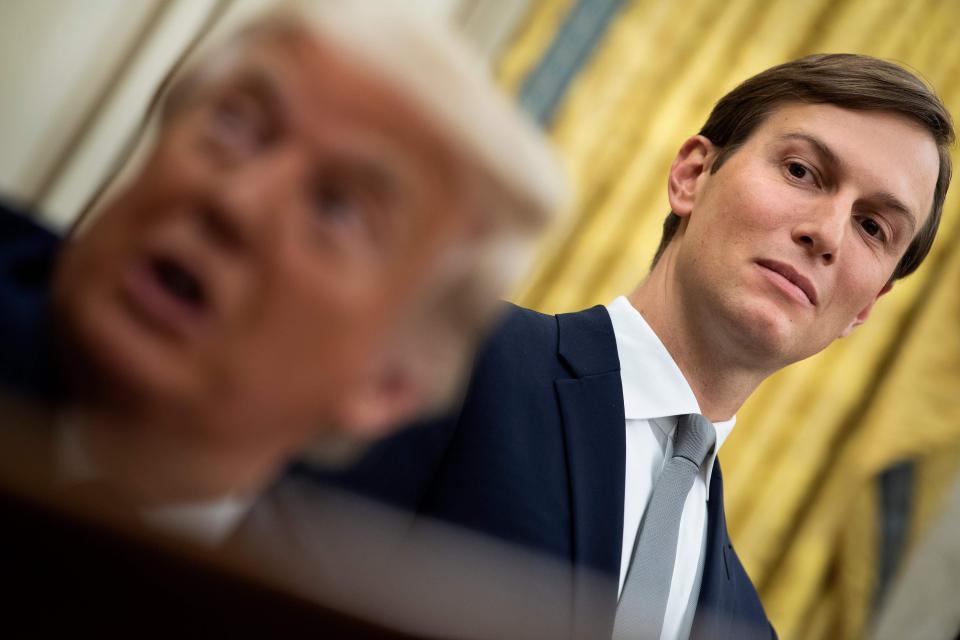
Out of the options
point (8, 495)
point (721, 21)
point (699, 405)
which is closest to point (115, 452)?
point (8, 495)

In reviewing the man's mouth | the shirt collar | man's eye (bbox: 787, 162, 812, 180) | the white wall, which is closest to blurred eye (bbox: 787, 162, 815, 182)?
man's eye (bbox: 787, 162, 812, 180)

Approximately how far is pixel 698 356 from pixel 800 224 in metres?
0.08

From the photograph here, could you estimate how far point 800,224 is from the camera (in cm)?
47

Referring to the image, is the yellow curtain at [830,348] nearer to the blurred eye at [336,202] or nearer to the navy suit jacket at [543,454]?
the navy suit jacket at [543,454]

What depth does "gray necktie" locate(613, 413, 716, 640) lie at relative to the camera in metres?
0.46

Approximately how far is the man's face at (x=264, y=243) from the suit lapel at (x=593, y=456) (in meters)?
0.23

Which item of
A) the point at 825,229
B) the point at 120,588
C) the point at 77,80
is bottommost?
the point at 120,588

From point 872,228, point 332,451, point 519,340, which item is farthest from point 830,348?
point 332,451

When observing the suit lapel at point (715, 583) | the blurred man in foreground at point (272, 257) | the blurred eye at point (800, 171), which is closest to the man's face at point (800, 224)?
the blurred eye at point (800, 171)

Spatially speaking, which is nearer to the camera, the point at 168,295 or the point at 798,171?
the point at 168,295

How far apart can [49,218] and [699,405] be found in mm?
325

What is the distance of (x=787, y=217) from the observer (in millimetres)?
470

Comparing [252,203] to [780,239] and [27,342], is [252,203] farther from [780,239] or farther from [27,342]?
[780,239]

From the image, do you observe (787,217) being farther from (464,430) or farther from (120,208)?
(120,208)
